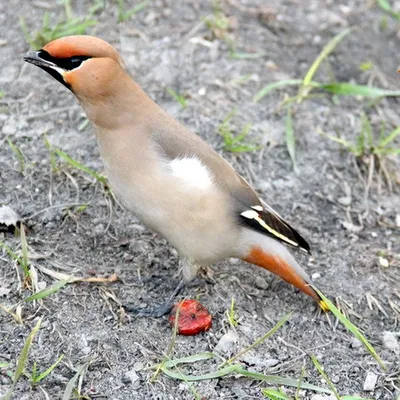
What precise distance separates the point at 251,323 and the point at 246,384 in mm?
445

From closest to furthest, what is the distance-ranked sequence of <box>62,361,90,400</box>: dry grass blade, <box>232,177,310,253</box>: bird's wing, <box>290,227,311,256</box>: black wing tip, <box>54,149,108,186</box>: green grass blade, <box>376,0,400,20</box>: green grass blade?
<box>62,361,90,400</box>: dry grass blade
<box>232,177,310,253</box>: bird's wing
<box>290,227,311,256</box>: black wing tip
<box>54,149,108,186</box>: green grass blade
<box>376,0,400,20</box>: green grass blade

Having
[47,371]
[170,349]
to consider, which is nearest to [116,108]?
[170,349]

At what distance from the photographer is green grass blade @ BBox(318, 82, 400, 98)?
18.6ft

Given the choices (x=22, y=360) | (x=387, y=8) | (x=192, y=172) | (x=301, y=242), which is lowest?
(x=301, y=242)

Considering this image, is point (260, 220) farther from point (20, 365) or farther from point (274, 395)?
point (20, 365)

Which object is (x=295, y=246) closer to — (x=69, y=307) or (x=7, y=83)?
(x=69, y=307)

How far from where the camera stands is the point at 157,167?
13.0 ft

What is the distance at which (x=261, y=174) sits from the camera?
5.20 meters

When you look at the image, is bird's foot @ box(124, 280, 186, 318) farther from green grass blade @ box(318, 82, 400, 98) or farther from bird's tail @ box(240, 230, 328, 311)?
green grass blade @ box(318, 82, 400, 98)

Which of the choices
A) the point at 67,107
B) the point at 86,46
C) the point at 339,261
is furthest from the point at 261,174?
the point at 86,46

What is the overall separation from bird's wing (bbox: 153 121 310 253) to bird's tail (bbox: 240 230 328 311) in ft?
0.16

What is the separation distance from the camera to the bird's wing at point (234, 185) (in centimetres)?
407

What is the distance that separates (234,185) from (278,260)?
0.47 meters

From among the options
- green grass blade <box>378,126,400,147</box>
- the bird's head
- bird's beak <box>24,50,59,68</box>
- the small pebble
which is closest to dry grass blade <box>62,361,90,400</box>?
the bird's head
